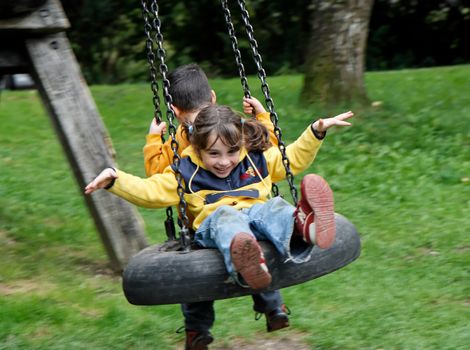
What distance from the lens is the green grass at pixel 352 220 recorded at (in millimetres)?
5004

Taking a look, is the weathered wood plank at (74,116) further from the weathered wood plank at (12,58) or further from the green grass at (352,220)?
the green grass at (352,220)

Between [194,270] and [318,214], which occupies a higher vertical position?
[318,214]

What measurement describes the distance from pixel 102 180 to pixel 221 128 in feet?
1.83

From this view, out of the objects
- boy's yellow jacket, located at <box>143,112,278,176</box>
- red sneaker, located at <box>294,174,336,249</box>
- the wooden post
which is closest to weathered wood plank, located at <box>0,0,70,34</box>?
the wooden post

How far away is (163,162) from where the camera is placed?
430 cm

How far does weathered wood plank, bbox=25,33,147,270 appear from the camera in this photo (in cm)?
547

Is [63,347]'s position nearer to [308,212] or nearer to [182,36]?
[308,212]

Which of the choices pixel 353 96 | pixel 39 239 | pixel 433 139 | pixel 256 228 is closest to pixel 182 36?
pixel 353 96

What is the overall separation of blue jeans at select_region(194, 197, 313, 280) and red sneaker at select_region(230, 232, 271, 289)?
56 mm

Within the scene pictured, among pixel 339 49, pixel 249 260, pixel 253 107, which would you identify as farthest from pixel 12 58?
pixel 339 49

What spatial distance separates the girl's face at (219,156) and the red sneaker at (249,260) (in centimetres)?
53

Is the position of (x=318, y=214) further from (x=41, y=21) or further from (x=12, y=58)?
(x=12, y=58)

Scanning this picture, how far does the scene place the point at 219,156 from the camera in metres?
4.02

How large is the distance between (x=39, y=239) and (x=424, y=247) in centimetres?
267
